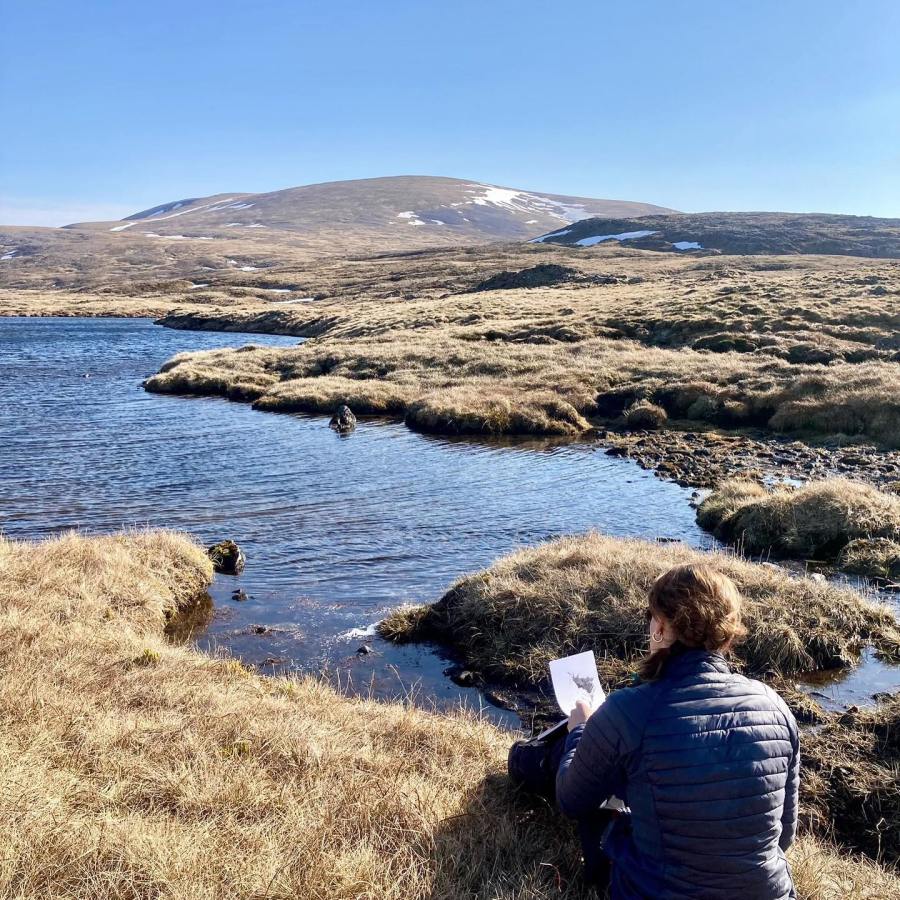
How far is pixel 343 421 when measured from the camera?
99.5 ft

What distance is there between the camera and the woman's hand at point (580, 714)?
205 inches

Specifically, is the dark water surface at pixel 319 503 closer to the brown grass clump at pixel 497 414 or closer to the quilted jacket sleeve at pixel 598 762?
the brown grass clump at pixel 497 414

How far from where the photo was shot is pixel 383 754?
20.9 ft

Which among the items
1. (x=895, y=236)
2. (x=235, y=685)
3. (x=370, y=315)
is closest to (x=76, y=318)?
(x=370, y=315)

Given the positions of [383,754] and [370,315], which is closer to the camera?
[383,754]

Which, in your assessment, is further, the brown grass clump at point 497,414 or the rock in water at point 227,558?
the brown grass clump at point 497,414

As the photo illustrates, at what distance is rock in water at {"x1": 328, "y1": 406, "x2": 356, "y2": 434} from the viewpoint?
97.7ft

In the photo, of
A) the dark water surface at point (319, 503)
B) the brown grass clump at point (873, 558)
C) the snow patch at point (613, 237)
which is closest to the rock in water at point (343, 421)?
the dark water surface at point (319, 503)

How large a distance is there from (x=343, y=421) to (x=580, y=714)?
25.8 metres

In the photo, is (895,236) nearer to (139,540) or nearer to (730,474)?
(730,474)

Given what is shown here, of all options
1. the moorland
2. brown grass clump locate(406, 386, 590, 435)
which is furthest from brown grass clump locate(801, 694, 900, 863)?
brown grass clump locate(406, 386, 590, 435)

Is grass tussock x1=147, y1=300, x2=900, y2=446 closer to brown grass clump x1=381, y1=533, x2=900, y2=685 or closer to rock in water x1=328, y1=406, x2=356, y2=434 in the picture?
rock in water x1=328, y1=406, x2=356, y2=434

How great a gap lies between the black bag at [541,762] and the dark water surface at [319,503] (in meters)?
3.76

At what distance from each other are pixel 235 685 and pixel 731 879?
18.6 ft
